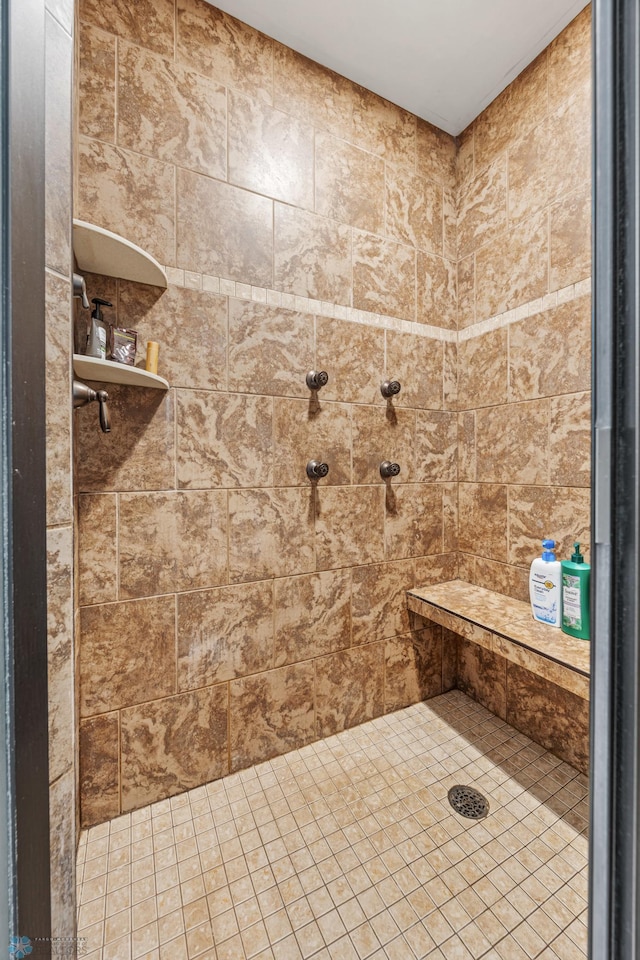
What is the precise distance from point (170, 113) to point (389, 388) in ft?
3.94

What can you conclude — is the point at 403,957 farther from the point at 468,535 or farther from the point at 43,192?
the point at 43,192

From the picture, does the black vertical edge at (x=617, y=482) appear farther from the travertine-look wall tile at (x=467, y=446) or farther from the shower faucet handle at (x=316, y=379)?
the travertine-look wall tile at (x=467, y=446)

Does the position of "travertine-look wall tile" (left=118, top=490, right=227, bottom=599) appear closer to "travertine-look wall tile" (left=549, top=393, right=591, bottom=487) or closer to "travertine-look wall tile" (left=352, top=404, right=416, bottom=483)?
"travertine-look wall tile" (left=352, top=404, right=416, bottom=483)

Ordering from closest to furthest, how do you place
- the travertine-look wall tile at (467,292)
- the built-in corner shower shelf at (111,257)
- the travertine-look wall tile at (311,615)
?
the built-in corner shower shelf at (111,257), the travertine-look wall tile at (311,615), the travertine-look wall tile at (467,292)

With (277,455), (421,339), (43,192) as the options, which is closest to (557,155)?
(421,339)

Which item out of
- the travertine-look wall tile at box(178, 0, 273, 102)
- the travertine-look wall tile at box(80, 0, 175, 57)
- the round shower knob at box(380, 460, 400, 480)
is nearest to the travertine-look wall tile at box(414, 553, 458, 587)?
the round shower knob at box(380, 460, 400, 480)

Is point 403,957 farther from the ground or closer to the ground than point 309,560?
closer to the ground

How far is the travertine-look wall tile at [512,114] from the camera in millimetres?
1547

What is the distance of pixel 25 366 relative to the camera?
0.49 meters

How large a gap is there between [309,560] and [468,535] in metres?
0.83

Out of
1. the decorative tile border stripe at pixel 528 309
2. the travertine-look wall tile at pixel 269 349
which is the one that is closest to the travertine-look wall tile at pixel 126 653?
the travertine-look wall tile at pixel 269 349

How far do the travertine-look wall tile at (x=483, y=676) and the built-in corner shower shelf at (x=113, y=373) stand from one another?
1.64m

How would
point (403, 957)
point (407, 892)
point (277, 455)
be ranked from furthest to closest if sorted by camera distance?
point (277, 455)
point (407, 892)
point (403, 957)

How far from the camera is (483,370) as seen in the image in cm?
181
